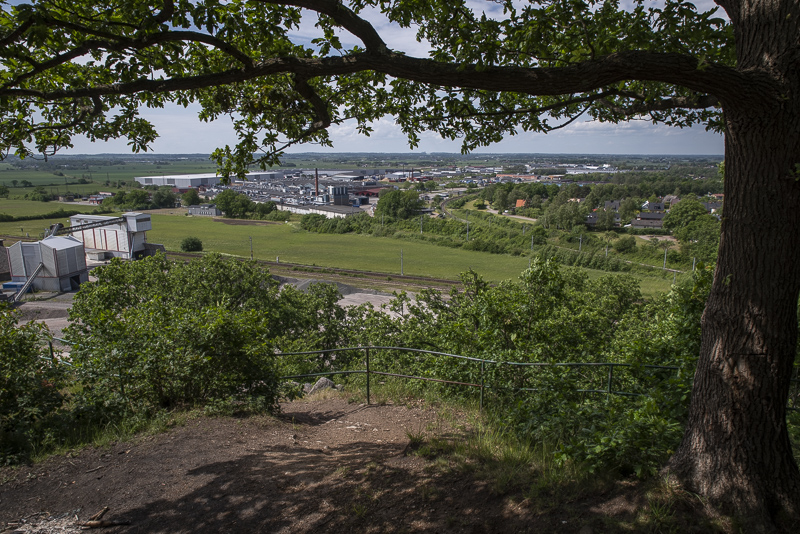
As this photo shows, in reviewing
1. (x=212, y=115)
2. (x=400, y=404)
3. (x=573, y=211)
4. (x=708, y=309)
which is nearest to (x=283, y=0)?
(x=212, y=115)

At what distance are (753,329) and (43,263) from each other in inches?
1676

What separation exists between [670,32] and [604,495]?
3492mm

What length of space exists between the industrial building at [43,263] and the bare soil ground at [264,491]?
3767 cm

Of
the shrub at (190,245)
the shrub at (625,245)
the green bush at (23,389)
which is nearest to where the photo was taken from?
the green bush at (23,389)

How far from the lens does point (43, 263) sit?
35.9 m

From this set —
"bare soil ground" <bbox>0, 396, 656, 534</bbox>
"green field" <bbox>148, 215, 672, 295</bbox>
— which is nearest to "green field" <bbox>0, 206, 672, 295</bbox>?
"green field" <bbox>148, 215, 672, 295</bbox>

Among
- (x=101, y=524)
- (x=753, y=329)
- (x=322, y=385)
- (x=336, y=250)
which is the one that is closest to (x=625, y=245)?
(x=336, y=250)

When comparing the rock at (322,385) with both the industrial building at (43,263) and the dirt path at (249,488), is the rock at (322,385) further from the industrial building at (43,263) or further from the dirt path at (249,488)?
the industrial building at (43,263)

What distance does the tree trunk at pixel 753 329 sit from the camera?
305cm

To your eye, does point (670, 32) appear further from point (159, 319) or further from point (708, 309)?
point (159, 319)

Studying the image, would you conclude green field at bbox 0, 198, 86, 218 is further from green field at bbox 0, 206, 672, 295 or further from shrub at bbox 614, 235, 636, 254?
shrub at bbox 614, 235, 636, 254

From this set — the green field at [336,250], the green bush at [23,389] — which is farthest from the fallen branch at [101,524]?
the green field at [336,250]

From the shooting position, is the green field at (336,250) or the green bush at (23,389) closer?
the green bush at (23,389)

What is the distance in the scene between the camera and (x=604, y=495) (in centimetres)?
356
